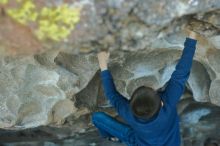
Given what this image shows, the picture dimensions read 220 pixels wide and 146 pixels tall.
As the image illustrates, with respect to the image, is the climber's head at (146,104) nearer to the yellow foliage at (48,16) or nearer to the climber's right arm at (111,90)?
the climber's right arm at (111,90)

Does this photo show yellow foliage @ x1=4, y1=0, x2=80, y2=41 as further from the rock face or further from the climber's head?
the climber's head

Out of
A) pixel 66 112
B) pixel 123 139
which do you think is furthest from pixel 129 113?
pixel 66 112

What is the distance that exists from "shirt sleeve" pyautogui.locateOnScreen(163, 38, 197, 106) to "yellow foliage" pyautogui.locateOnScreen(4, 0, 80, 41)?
0.59 m

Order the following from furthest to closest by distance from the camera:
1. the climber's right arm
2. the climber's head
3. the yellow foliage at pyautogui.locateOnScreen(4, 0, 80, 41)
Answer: the climber's right arm < the climber's head < the yellow foliage at pyautogui.locateOnScreen(4, 0, 80, 41)

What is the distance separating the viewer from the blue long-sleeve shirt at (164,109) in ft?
6.18

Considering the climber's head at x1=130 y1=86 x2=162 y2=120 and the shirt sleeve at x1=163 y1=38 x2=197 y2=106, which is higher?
the shirt sleeve at x1=163 y1=38 x2=197 y2=106

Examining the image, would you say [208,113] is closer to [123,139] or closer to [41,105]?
[123,139]

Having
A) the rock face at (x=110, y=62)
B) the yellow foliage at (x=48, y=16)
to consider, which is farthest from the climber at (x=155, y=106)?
the yellow foliage at (x=48, y=16)

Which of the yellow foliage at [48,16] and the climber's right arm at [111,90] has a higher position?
the yellow foliage at [48,16]

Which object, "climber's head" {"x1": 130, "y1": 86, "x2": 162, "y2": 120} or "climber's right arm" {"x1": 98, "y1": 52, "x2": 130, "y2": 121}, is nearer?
"climber's head" {"x1": 130, "y1": 86, "x2": 162, "y2": 120}

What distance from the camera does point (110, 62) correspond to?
221 centimetres

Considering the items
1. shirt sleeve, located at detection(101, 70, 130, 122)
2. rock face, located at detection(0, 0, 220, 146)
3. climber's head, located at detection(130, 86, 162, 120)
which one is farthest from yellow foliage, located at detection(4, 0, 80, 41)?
shirt sleeve, located at detection(101, 70, 130, 122)

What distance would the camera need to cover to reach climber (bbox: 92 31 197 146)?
1804mm

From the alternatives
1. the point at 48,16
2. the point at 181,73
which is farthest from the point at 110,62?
the point at 48,16
